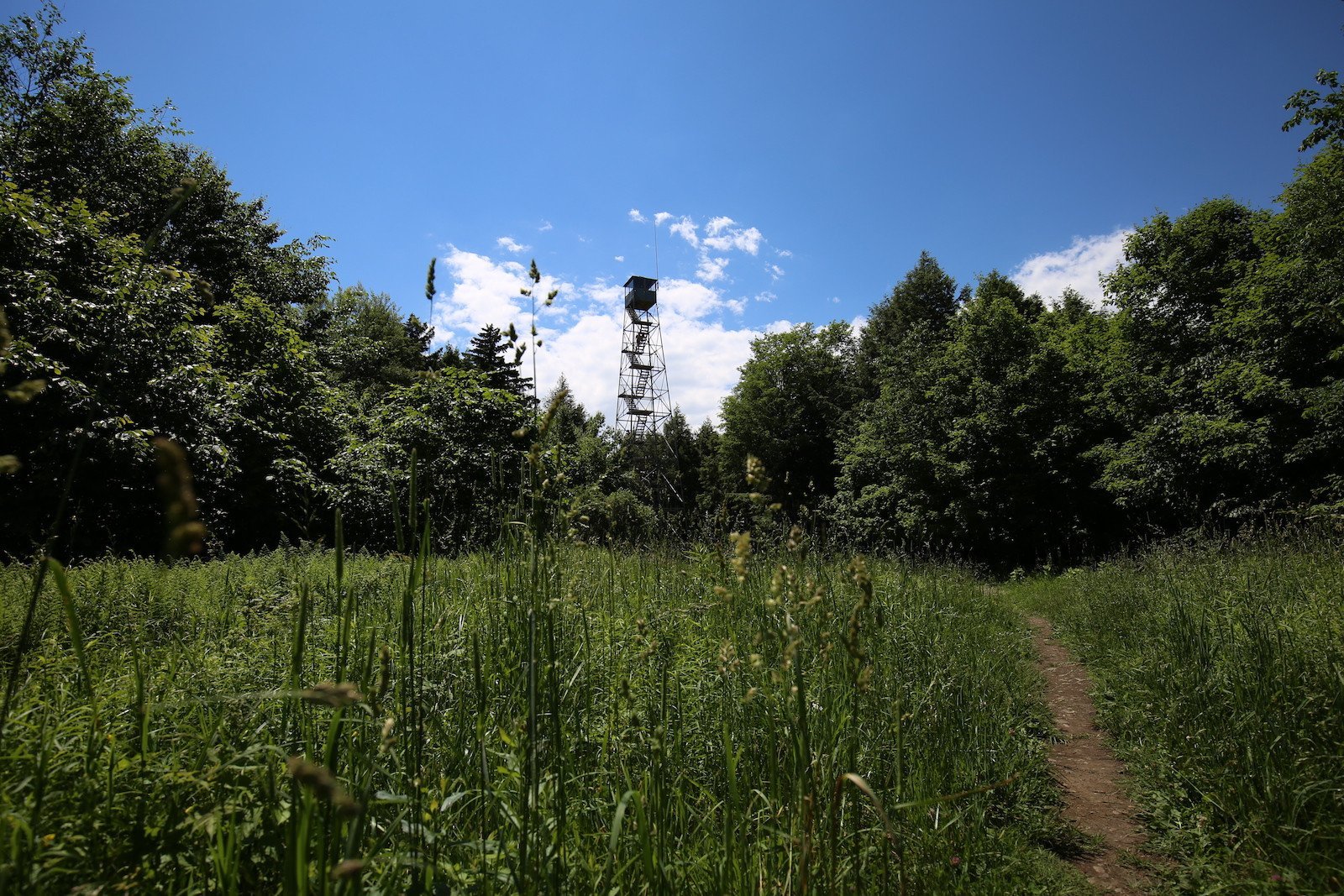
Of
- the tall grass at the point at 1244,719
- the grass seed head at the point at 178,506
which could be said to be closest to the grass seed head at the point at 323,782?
the grass seed head at the point at 178,506

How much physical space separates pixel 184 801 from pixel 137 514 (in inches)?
442

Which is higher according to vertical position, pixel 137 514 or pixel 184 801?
pixel 137 514

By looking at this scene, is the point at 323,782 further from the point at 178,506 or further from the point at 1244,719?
the point at 1244,719

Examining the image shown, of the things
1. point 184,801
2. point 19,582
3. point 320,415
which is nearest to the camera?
point 184,801

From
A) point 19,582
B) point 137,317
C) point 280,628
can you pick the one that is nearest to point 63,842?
point 280,628

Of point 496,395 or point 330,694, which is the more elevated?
point 496,395

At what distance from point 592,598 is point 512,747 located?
6.39 ft

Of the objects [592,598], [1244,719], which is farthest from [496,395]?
[1244,719]

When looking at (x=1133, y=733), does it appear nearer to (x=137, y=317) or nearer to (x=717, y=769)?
(x=717, y=769)

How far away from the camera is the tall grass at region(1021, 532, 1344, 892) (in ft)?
8.96

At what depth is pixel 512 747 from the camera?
1.99 meters

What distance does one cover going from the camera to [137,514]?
32.4 feet

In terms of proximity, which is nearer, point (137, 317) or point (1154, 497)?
point (137, 317)

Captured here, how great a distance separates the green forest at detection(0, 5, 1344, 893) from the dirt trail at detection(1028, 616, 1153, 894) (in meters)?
0.16
